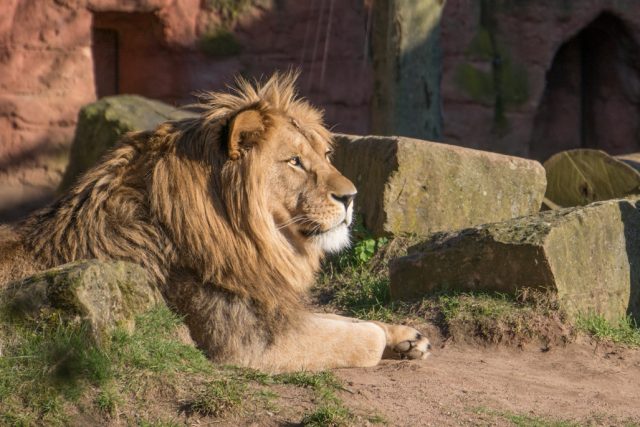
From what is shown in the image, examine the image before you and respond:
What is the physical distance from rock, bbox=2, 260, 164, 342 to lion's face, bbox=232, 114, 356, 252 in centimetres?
105

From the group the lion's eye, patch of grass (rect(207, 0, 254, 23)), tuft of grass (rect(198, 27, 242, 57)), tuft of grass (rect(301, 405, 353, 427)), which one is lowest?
tuft of grass (rect(301, 405, 353, 427))

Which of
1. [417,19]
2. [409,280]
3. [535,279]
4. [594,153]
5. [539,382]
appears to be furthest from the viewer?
[417,19]

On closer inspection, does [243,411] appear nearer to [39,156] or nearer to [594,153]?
[594,153]

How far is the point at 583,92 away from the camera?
54.9ft

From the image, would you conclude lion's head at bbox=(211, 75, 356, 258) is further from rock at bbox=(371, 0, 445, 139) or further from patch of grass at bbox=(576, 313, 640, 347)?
rock at bbox=(371, 0, 445, 139)

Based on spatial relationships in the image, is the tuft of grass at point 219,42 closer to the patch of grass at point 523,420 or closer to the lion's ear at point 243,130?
the lion's ear at point 243,130

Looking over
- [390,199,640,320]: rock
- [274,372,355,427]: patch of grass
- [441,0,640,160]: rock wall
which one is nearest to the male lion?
[274,372,355,427]: patch of grass

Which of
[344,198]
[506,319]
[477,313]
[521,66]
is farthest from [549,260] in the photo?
[521,66]

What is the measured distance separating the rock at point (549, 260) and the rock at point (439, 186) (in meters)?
0.83

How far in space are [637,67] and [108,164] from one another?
12118 mm

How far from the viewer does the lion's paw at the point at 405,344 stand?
5887mm

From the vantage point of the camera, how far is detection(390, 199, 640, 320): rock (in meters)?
6.45

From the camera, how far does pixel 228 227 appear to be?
537 cm

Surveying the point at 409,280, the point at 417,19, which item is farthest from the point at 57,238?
the point at 417,19
